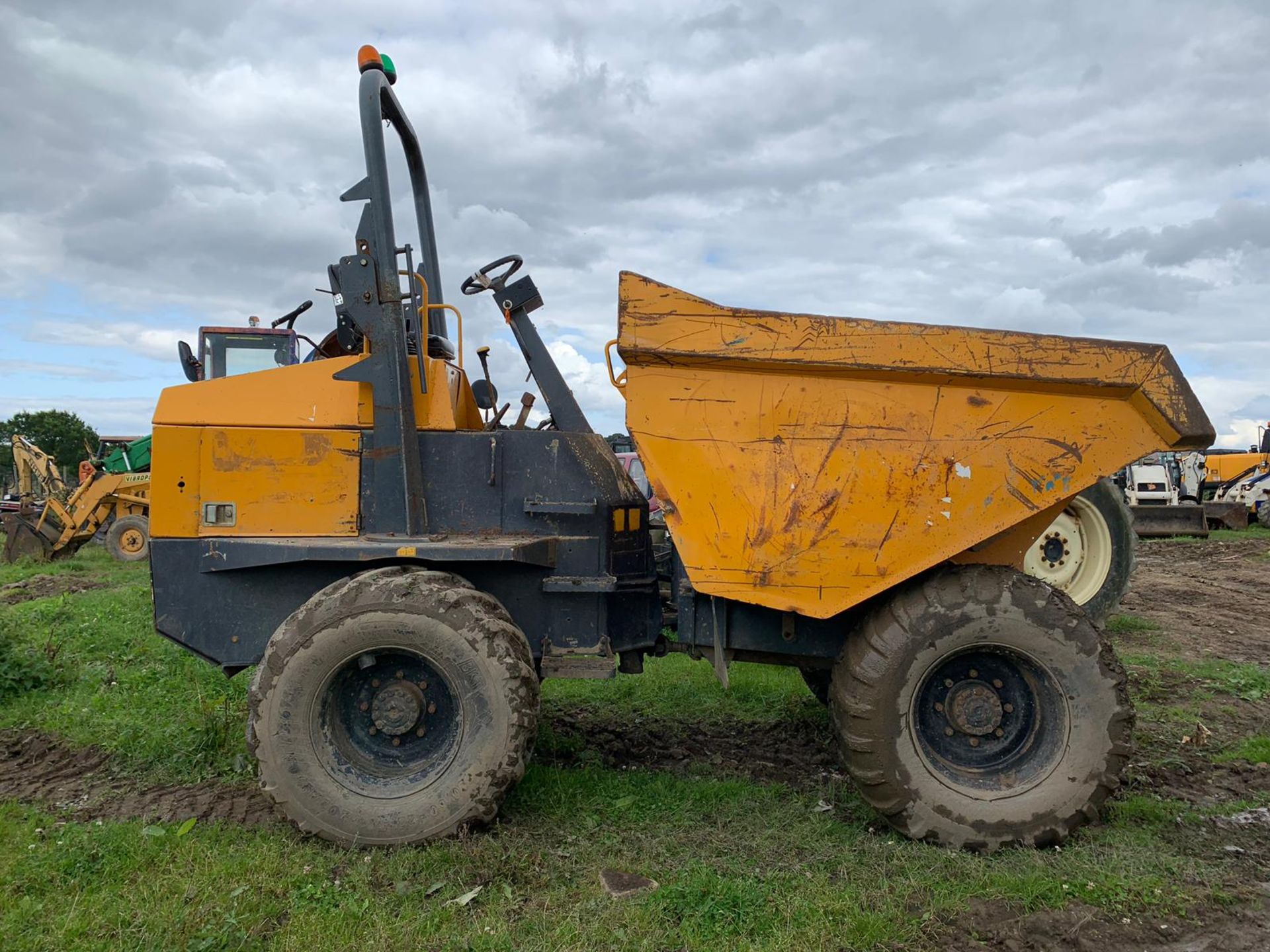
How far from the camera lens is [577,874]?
11.5 feet

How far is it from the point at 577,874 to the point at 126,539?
1515 cm

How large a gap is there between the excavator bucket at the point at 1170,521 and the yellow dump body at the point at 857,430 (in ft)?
54.3

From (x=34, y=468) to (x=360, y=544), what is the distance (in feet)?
62.1

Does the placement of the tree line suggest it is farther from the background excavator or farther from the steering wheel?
the steering wheel

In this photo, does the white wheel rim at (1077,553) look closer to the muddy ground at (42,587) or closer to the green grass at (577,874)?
the green grass at (577,874)

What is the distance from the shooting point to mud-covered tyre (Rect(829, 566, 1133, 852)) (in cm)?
374

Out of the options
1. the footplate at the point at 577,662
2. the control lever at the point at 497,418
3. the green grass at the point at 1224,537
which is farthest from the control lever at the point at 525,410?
the green grass at the point at 1224,537

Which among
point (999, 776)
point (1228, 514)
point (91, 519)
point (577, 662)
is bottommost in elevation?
point (999, 776)

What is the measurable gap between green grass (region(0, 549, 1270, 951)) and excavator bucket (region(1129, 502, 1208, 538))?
16132 millimetres

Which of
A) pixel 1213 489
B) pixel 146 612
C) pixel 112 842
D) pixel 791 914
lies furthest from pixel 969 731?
pixel 1213 489

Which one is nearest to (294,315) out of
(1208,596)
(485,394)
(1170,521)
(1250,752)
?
(485,394)

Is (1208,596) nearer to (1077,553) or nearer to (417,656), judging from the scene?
(1077,553)

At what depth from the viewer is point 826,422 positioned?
3783 millimetres

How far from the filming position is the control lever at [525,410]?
15.7 ft
